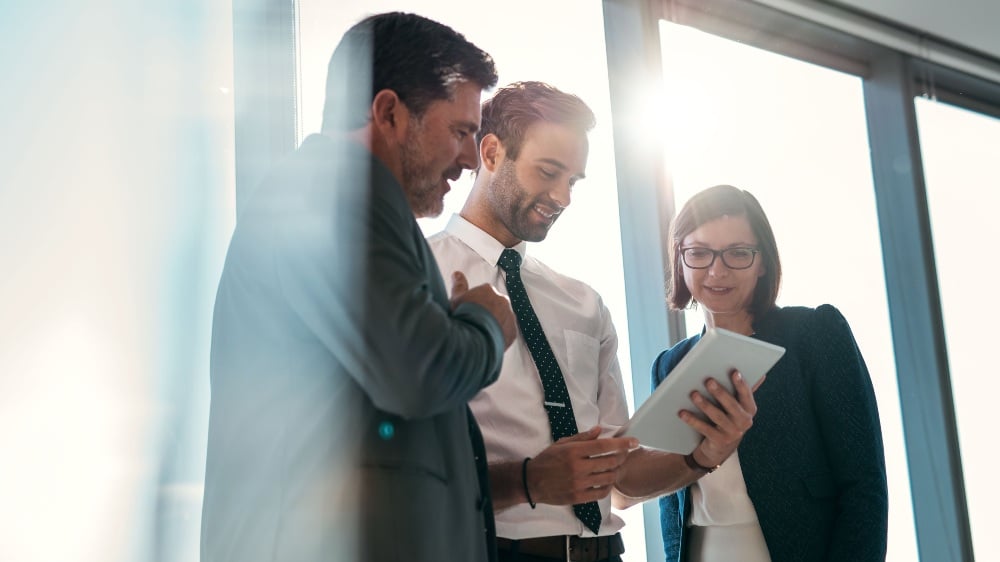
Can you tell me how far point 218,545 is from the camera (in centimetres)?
109

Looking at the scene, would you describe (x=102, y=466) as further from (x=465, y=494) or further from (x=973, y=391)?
(x=973, y=391)

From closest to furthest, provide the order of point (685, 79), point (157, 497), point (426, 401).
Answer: point (426, 401)
point (157, 497)
point (685, 79)

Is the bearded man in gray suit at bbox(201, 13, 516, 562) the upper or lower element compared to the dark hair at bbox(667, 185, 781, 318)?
lower

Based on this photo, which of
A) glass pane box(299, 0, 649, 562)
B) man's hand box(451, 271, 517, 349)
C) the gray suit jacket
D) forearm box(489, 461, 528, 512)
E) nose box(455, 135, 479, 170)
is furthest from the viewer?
glass pane box(299, 0, 649, 562)

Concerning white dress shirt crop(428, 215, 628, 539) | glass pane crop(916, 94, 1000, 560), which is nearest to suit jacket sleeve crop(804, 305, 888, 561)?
white dress shirt crop(428, 215, 628, 539)

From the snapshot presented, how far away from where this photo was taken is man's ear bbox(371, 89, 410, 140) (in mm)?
1242

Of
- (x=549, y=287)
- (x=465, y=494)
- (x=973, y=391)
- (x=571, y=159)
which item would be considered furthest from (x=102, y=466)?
(x=973, y=391)

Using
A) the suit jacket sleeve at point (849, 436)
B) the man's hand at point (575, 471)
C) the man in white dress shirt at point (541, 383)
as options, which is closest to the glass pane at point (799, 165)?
the suit jacket sleeve at point (849, 436)

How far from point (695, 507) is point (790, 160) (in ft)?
5.83

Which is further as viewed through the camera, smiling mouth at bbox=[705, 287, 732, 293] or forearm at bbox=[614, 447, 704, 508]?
smiling mouth at bbox=[705, 287, 732, 293]

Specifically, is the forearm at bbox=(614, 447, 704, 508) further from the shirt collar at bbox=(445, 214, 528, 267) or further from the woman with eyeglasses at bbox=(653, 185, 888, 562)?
the shirt collar at bbox=(445, 214, 528, 267)

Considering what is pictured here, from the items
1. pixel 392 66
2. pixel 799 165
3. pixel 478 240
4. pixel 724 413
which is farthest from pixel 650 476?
pixel 799 165

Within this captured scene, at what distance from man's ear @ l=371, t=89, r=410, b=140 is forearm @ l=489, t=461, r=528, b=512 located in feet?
1.79

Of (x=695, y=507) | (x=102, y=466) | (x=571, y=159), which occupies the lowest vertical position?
(x=695, y=507)
